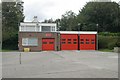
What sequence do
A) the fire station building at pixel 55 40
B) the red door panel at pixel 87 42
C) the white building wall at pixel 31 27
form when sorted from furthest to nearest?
1. the white building wall at pixel 31 27
2. the red door panel at pixel 87 42
3. the fire station building at pixel 55 40

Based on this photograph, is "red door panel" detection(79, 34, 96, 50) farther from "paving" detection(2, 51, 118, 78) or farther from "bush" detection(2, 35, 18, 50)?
"paving" detection(2, 51, 118, 78)

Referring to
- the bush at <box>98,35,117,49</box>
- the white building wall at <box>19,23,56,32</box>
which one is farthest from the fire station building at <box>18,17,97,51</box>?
the white building wall at <box>19,23,56,32</box>

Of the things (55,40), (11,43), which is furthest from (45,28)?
(11,43)

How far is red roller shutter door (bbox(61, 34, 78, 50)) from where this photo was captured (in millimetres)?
60875

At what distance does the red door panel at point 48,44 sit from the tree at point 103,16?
29.7m

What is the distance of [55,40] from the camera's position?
60.2 meters

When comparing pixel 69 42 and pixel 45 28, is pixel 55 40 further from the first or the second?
pixel 45 28

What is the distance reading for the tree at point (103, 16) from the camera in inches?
3391

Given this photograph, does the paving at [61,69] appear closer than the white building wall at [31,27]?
Yes

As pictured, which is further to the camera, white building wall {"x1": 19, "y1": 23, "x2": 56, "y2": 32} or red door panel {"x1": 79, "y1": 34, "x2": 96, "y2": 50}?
white building wall {"x1": 19, "y1": 23, "x2": 56, "y2": 32}

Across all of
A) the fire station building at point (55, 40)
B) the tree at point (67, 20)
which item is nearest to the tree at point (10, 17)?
the fire station building at point (55, 40)

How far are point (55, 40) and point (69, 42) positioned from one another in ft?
10.1

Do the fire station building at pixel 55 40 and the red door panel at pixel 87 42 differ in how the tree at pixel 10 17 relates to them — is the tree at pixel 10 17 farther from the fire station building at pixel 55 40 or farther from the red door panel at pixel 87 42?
the red door panel at pixel 87 42

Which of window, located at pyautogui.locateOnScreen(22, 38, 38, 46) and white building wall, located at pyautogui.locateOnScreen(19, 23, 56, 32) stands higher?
white building wall, located at pyautogui.locateOnScreen(19, 23, 56, 32)
